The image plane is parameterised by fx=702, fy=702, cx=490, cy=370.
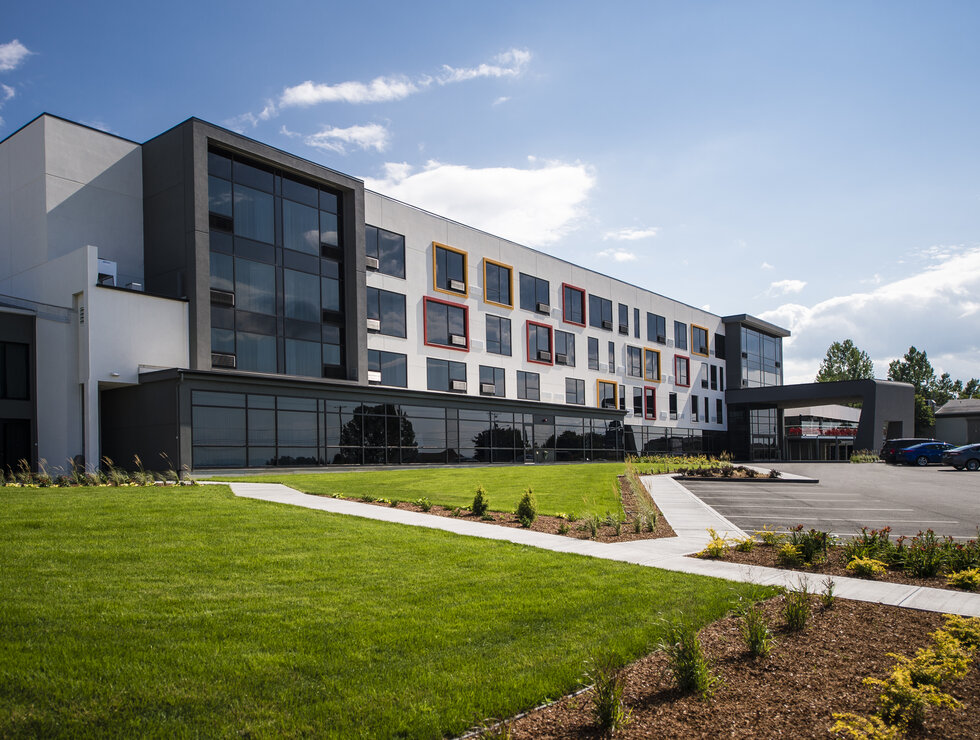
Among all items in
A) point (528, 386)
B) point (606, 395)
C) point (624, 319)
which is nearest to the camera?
point (528, 386)

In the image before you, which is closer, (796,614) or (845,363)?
(796,614)

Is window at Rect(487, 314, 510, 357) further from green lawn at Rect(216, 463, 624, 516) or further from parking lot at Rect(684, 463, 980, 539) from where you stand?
parking lot at Rect(684, 463, 980, 539)

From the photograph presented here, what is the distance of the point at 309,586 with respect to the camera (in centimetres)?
768

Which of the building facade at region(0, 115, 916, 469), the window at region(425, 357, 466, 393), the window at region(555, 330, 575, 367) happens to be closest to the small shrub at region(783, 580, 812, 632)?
the building facade at region(0, 115, 916, 469)

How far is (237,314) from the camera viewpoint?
2891 centimetres

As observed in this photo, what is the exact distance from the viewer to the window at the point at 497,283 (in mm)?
43656

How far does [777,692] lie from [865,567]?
186 inches

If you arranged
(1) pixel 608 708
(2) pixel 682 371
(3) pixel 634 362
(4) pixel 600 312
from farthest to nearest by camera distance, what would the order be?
1. (2) pixel 682 371
2. (3) pixel 634 362
3. (4) pixel 600 312
4. (1) pixel 608 708

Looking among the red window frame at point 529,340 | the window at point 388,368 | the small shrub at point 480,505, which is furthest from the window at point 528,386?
the small shrub at point 480,505

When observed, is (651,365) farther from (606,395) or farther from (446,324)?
(446,324)

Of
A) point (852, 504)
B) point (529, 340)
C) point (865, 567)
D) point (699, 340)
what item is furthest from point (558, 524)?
point (699, 340)

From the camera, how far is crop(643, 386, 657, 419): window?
197 feet

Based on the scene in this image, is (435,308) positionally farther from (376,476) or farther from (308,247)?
(376,476)

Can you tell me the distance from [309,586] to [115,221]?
1037 inches
